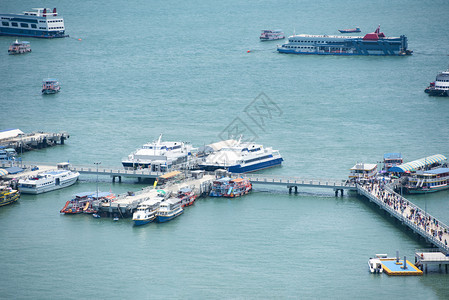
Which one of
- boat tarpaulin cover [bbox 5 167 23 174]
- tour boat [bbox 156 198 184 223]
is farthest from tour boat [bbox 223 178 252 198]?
boat tarpaulin cover [bbox 5 167 23 174]

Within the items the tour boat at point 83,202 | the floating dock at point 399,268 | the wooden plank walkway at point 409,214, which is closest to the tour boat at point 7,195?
the tour boat at point 83,202

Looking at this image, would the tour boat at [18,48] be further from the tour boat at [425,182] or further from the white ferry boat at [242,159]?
the tour boat at [425,182]

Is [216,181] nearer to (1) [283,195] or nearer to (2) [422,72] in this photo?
(1) [283,195]

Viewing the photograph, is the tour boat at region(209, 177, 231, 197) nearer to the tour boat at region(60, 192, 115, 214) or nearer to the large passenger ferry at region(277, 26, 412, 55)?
the tour boat at region(60, 192, 115, 214)

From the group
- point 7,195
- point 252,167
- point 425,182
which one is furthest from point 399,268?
point 7,195

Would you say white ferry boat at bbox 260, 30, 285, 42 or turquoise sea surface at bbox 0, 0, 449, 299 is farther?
white ferry boat at bbox 260, 30, 285, 42

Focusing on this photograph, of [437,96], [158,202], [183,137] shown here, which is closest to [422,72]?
[437,96]
